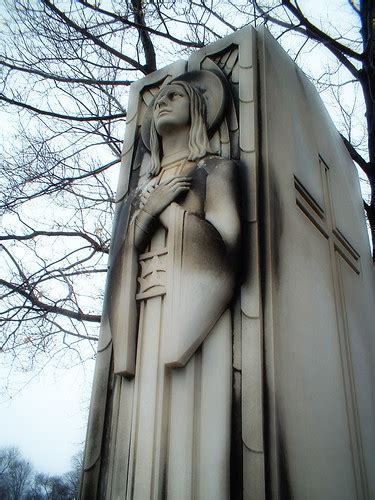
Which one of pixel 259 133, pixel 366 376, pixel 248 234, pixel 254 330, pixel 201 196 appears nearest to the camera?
pixel 254 330

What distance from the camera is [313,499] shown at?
7.75ft

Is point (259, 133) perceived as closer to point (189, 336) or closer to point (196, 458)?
point (189, 336)

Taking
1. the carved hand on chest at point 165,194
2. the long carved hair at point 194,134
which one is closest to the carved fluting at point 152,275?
the carved hand on chest at point 165,194

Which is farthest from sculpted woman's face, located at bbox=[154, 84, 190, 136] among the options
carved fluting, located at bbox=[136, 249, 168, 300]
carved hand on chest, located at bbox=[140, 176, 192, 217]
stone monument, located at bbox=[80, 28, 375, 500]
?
carved fluting, located at bbox=[136, 249, 168, 300]

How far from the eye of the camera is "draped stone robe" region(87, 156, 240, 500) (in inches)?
89.6

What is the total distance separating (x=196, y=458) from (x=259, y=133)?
2037mm

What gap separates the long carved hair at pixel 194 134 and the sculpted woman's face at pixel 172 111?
0.13 feet

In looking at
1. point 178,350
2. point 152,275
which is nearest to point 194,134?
point 152,275

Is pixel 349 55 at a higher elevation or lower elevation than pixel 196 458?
higher

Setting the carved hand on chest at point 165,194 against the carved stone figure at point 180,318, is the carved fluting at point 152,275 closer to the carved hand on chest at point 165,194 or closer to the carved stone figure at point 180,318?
the carved stone figure at point 180,318

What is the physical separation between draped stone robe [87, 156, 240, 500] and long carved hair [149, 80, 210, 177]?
24 centimetres

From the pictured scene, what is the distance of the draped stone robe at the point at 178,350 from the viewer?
2275 mm

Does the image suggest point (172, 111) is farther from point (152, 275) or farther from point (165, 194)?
point (152, 275)

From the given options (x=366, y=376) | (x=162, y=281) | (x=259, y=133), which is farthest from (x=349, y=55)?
(x=162, y=281)
